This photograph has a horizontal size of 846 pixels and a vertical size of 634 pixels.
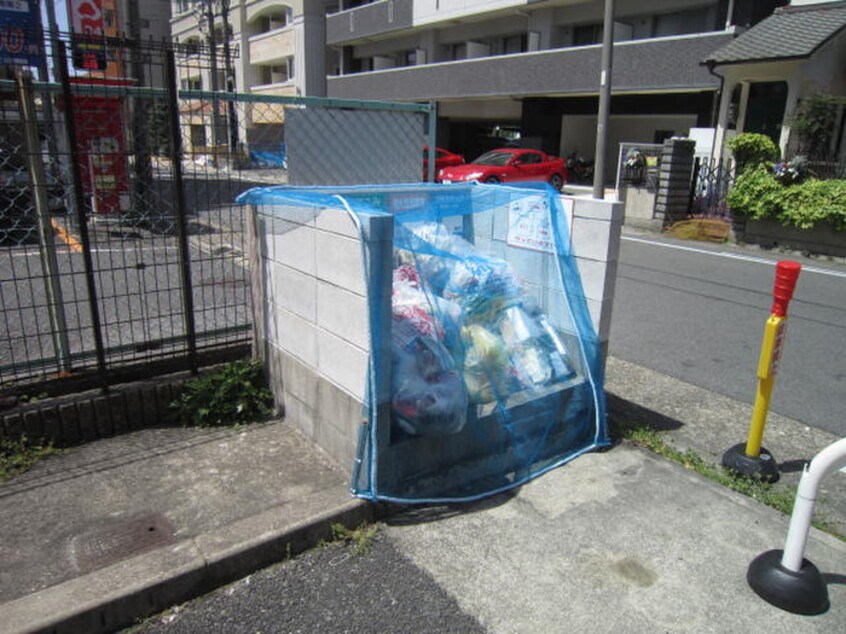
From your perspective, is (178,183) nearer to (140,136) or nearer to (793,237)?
(140,136)

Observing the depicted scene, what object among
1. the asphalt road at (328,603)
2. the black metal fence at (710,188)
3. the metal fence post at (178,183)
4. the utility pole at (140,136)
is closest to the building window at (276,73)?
the black metal fence at (710,188)

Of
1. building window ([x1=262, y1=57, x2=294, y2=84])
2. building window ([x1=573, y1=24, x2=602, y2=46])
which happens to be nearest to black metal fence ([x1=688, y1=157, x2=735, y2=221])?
building window ([x1=573, y1=24, x2=602, y2=46])

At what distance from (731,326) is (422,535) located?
499cm

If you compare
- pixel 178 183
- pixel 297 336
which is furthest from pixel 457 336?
pixel 178 183

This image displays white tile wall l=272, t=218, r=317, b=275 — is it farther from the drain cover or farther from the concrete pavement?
the drain cover

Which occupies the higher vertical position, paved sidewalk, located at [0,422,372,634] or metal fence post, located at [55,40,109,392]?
metal fence post, located at [55,40,109,392]

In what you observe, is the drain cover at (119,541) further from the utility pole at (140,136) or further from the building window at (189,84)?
the building window at (189,84)

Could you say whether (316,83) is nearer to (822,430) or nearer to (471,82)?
(471,82)

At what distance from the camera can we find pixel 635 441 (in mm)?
3785

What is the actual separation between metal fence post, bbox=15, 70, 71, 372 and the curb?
1805mm

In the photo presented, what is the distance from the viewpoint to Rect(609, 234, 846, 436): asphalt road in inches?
191

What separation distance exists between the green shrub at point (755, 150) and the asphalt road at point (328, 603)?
1210cm

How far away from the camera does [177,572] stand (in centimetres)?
242

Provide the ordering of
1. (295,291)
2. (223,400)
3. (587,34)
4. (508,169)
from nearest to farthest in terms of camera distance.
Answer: (295,291) → (223,400) → (508,169) → (587,34)
